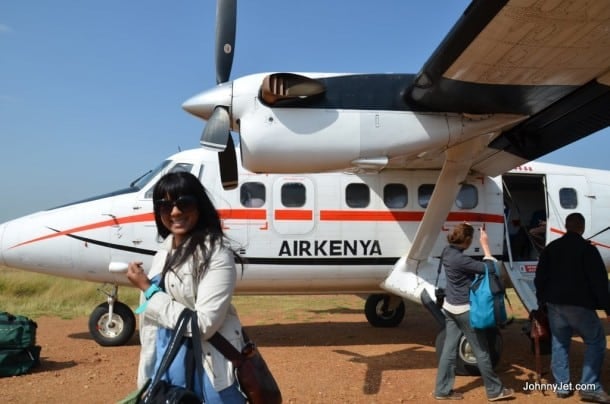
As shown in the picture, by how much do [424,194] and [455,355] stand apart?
347 cm

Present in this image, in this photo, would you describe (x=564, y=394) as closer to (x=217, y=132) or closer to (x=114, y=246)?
(x=217, y=132)

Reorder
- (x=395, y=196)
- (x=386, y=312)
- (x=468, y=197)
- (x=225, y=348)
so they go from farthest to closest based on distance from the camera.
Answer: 1. (x=386, y=312)
2. (x=468, y=197)
3. (x=395, y=196)
4. (x=225, y=348)

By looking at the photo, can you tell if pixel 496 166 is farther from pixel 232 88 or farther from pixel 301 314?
pixel 301 314

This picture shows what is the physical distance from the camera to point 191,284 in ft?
7.22

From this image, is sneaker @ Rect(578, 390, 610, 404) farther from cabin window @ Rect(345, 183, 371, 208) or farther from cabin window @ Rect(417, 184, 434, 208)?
cabin window @ Rect(345, 183, 371, 208)

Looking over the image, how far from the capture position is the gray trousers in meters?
5.40

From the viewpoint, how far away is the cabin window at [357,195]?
26.8 feet

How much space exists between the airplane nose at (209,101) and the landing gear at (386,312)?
6018 mm

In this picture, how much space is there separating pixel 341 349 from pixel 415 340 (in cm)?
162

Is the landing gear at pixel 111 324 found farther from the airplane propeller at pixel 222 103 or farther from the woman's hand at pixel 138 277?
the woman's hand at pixel 138 277

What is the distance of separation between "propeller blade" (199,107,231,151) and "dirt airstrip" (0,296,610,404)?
285cm

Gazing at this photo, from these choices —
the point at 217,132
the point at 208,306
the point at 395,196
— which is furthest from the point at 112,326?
the point at 208,306

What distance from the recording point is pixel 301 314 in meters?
12.0

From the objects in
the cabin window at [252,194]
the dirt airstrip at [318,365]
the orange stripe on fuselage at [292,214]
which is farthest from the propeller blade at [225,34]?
the dirt airstrip at [318,365]
